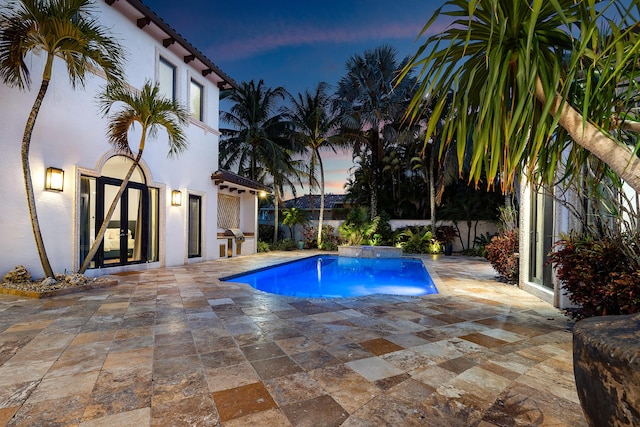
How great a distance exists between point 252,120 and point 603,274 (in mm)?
17578

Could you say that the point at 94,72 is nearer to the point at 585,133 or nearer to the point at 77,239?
the point at 77,239

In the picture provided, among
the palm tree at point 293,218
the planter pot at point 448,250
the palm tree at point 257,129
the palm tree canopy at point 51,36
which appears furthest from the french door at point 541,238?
the palm tree at point 293,218

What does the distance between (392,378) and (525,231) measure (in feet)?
20.4

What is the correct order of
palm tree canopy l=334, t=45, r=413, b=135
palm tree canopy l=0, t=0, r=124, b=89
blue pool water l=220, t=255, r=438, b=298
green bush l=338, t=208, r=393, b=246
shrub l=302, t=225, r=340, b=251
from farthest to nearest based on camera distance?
1. shrub l=302, t=225, r=340, b=251
2. green bush l=338, t=208, r=393, b=246
3. palm tree canopy l=334, t=45, r=413, b=135
4. blue pool water l=220, t=255, r=438, b=298
5. palm tree canopy l=0, t=0, r=124, b=89

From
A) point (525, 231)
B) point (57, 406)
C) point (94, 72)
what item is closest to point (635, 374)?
point (57, 406)

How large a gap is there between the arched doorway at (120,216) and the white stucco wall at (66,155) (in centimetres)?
31

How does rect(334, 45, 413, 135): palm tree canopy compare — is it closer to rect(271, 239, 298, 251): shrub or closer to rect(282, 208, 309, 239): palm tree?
rect(282, 208, 309, 239): palm tree

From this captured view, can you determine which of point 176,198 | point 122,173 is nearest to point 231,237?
point 176,198

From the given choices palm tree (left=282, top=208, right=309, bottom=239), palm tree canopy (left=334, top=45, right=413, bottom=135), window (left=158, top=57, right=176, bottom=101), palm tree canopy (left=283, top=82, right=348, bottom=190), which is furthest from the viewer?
palm tree (left=282, top=208, right=309, bottom=239)

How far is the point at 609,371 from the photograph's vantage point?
1287mm

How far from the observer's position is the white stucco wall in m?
6.55

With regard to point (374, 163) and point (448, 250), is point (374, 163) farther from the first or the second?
point (448, 250)

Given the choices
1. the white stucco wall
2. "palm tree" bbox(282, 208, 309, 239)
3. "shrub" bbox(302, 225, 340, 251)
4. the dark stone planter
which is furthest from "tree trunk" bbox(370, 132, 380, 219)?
the dark stone planter

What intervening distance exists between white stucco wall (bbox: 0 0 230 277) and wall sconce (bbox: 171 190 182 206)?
0.55ft
